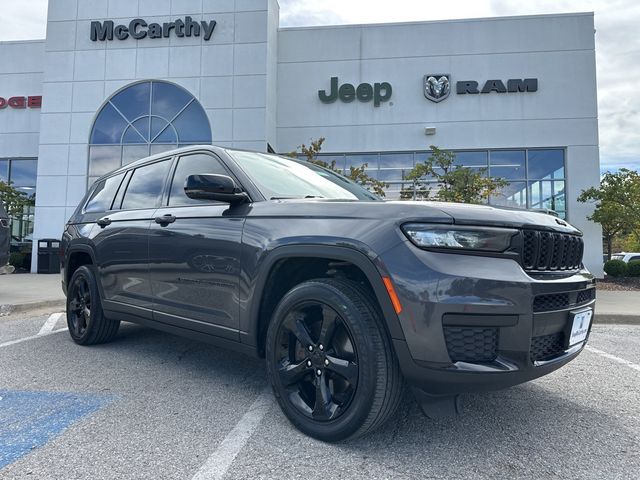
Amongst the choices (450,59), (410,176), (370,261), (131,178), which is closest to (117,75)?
(410,176)

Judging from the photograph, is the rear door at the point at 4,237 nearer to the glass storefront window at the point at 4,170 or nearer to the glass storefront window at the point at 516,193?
the glass storefront window at the point at 4,170

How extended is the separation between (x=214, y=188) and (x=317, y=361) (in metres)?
1.20

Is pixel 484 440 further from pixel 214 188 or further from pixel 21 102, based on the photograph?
pixel 21 102

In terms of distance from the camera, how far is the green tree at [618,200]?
13.6 m

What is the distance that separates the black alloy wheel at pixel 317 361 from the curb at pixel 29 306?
239 inches

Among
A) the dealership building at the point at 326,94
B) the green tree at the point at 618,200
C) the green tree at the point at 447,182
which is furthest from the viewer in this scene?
the dealership building at the point at 326,94

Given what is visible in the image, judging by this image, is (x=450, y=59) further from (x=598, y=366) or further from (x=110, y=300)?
(x=110, y=300)

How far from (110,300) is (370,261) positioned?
2.83 m

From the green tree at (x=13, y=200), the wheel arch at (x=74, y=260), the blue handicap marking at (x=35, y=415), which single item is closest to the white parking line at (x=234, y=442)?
the blue handicap marking at (x=35, y=415)

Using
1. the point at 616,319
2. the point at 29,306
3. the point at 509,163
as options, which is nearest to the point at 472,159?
the point at 509,163

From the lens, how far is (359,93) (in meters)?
16.5

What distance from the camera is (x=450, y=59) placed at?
16.2 m

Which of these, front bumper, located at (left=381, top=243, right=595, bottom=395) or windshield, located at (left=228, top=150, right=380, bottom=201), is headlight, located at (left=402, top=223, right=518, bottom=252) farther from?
windshield, located at (left=228, top=150, right=380, bottom=201)

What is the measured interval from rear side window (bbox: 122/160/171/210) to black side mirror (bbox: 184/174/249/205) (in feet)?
3.49
